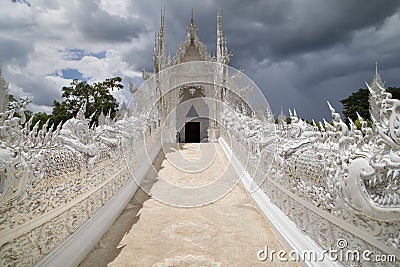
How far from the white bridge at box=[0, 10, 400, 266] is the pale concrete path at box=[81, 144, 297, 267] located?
0.01 metres

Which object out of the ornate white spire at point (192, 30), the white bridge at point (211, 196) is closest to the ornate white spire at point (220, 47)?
the ornate white spire at point (192, 30)

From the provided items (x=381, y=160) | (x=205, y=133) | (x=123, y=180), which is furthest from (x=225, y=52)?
(x=381, y=160)

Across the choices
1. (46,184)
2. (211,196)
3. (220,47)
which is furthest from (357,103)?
(46,184)

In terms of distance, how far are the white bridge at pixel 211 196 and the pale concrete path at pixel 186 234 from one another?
0.04 ft

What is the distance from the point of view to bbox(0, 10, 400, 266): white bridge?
151cm

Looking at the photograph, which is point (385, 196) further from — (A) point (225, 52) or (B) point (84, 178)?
(A) point (225, 52)

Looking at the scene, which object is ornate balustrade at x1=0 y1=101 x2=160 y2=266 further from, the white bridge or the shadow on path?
the shadow on path

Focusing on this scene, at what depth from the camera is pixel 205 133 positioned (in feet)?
46.7

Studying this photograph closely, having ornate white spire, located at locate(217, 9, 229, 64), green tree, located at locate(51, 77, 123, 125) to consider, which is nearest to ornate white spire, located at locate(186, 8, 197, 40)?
ornate white spire, located at locate(217, 9, 229, 64)

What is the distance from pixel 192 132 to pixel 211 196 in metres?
10.8

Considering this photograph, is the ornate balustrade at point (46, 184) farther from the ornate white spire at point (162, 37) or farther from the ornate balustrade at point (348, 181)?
the ornate white spire at point (162, 37)

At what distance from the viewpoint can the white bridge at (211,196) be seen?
4.94ft

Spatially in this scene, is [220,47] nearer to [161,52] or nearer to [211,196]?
[161,52]

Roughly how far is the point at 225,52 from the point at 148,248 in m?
11.1
